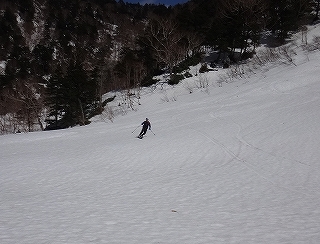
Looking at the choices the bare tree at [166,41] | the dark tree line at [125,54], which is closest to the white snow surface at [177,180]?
the dark tree line at [125,54]

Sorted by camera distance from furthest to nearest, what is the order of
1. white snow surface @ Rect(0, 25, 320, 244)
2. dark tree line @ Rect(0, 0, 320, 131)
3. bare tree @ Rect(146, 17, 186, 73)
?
bare tree @ Rect(146, 17, 186, 73) < dark tree line @ Rect(0, 0, 320, 131) < white snow surface @ Rect(0, 25, 320, 244)

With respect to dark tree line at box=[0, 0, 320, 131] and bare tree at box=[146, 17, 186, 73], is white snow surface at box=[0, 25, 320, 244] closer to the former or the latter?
dark tree line at box=[0, 0, 320, 131]

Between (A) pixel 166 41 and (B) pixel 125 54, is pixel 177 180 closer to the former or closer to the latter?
(A) pixel 166 41

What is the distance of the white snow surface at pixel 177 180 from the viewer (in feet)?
21.0

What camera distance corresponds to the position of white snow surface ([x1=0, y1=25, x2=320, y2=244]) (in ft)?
21.0

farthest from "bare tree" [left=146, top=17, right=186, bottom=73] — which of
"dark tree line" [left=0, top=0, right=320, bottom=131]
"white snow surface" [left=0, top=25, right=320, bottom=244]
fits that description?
"white snow surface" [left=0, top=25, right=320, bottom=244]

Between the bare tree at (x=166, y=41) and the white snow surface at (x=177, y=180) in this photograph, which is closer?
the white snow surface at (x=177, y=180)

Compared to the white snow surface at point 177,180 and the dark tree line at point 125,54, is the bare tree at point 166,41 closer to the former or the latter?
the dark tree line at point 125,54

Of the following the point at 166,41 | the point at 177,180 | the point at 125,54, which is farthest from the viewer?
the point at 125,54

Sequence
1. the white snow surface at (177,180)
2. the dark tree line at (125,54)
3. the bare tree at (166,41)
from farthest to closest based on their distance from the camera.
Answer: the bare tree at (166,41) → the dark tree line at (125,54) → the white snow surface at (177,180)

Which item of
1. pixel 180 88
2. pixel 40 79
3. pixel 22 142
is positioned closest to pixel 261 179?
pixel 22 142

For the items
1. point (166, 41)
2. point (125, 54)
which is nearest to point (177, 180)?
point (166, 41)

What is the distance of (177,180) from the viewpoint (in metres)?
11.5

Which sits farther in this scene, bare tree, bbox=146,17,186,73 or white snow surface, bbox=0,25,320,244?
bare tree, bbox=146,17,186,73
